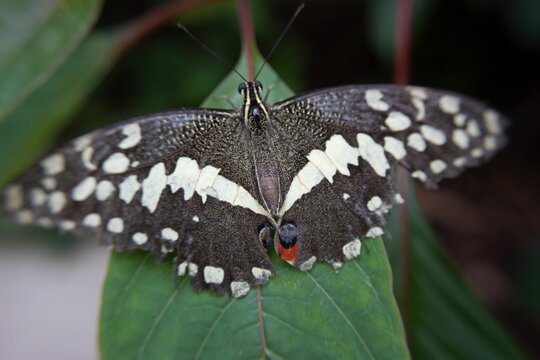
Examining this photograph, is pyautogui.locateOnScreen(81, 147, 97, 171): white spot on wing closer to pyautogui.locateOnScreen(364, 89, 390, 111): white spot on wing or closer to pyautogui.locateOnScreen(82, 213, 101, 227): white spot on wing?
pyautogui.locateOnScreen(82, 213, 101, 227): white spot on wing

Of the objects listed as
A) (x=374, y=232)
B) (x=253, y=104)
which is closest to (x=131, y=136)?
(x=253, y=104)

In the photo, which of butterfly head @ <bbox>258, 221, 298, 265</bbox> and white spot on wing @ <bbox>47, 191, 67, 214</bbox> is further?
white spot on wing @ <bbox>47, 191, 67, 214</bbox>

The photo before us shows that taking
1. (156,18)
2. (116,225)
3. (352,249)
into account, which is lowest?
(352,249)

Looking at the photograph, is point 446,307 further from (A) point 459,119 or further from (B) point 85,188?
(B) point 85,188

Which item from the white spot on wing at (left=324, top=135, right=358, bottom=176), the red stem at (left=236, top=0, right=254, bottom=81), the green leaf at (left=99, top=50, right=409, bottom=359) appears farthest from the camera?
the red stem at (left=236, top=0, right=254, bottom=81)

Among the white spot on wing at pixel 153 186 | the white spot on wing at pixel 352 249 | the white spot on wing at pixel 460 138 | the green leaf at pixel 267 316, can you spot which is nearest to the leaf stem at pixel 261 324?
the green leaf at pixel 267 316

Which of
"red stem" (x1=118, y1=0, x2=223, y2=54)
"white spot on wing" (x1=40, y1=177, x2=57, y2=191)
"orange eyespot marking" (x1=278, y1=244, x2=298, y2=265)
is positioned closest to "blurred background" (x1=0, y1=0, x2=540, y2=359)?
"red stem" (x1=118, y1=0, x2=223, y2=54)

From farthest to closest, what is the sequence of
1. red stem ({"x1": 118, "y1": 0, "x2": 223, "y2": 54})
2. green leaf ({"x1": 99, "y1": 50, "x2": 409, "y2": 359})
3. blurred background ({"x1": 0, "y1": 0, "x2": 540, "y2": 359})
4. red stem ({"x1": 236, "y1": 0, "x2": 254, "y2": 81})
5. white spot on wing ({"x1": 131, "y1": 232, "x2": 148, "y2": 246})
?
blurred background ({"x1": 0, "y1": 0, "x2": 540, "y2": 359}), red stem ({"x1": 118, "y1": 0, "x2": 223, "y2": 54}), red stem ({"x1": 236, "y1": 0, "x2": 254, "y2": 81}), white spot on wing ({"x1": 131, "y1": 232, "x2": 148, "y2": 246}), green leaf ({"x1": 99, "y1": 50, "x2": 409, "y2": 359})
